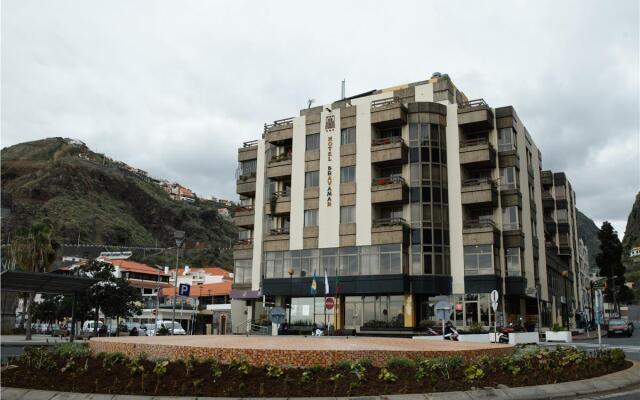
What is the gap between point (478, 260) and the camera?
48.9 m

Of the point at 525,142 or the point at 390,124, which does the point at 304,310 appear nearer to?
the point at 390,124

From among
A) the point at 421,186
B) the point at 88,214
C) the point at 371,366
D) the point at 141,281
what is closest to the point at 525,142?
the point at 421,186

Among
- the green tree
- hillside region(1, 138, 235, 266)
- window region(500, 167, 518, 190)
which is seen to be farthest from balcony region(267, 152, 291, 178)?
hillside region(1, 138, 235, 266)

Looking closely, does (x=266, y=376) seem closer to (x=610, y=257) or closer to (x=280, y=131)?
(x=280, y=131)

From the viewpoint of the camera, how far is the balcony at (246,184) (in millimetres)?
61300

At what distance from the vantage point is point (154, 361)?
545 inches

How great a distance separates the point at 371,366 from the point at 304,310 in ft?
135

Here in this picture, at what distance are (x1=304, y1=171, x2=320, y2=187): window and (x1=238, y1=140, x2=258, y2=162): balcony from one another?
8.48 m

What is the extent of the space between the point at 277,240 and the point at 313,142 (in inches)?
404

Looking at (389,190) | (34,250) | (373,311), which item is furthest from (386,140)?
(34,250)

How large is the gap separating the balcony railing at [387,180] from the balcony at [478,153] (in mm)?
5779

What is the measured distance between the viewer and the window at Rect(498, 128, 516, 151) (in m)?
52.0

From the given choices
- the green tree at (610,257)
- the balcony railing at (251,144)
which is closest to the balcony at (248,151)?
the balcony railing at (251,144)

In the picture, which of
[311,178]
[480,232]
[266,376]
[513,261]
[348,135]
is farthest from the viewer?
[311,178]
